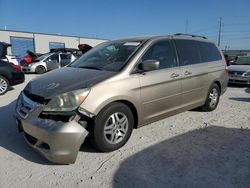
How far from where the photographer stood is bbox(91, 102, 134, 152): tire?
3.32m

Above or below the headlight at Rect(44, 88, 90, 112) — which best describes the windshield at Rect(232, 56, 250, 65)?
above

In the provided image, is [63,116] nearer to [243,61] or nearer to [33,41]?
[243,61]

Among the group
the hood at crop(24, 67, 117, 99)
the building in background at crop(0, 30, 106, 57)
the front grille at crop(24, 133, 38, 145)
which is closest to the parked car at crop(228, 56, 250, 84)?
the hood at crop(24, 67, 117, 99)

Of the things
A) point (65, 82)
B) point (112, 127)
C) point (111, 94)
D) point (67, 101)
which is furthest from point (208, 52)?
point (67, 101)

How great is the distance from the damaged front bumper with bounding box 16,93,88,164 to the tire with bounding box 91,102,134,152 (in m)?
0.25

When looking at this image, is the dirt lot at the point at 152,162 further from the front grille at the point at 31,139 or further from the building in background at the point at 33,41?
the building in background at the point at 33,41

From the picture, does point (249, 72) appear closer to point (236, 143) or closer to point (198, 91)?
point (198, 91)

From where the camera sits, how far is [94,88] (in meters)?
3.28

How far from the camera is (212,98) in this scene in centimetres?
571

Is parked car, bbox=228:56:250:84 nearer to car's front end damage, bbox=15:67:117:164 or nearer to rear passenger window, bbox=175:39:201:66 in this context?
rear passenger window, bbox=175:39:201:66

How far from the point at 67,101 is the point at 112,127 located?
773mm

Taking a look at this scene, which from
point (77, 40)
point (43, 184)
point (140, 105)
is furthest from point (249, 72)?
point (77, 40)

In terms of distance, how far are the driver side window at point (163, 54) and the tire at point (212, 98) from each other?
5.10 feet

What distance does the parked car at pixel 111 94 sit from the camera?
Result: 3090mm
